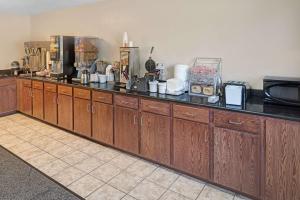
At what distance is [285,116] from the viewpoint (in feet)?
6.46

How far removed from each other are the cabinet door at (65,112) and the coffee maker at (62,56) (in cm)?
54

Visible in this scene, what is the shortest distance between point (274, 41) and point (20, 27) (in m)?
5.31

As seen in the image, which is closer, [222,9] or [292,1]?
[292,1]

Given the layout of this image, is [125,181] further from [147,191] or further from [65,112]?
[65,112]

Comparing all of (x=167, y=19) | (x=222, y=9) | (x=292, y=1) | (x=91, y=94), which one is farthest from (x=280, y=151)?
(x=91, y=94)

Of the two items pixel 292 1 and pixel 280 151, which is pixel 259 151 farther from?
pixel 292 1

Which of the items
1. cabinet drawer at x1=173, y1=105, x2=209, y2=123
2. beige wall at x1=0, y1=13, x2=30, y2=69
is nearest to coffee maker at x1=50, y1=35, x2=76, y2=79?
beige wall at x1=0, y1=13, x2=30, y2=69

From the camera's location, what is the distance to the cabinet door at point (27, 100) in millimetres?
4688

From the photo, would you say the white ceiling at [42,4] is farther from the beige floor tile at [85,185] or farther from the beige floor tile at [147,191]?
the beige floor tile at [147,191]

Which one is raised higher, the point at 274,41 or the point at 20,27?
the point at 20,27

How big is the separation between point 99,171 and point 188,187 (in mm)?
1061

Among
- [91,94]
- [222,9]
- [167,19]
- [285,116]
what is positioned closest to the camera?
[285,116]

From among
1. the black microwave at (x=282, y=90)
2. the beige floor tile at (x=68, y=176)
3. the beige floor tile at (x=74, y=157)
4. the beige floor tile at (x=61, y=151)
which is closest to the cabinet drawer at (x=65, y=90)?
the beige floor tile at (x=61, y=151)

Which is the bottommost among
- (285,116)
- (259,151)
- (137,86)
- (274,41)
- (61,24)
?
(259,151)
